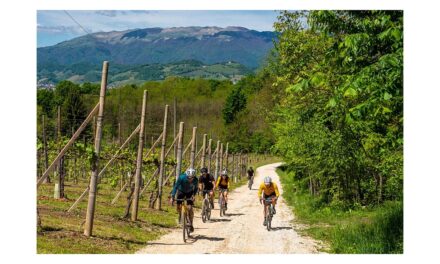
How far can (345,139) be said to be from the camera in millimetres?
22344

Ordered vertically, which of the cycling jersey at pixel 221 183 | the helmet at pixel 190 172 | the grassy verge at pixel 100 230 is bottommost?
the grassy verge at pixel 100 230

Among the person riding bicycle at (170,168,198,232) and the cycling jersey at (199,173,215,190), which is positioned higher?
the person riding bicycle at (170,168,198,232)

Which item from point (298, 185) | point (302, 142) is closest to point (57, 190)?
point (302, 142)

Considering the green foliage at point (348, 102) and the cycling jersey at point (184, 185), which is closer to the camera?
the green foliage at point (348, 102)

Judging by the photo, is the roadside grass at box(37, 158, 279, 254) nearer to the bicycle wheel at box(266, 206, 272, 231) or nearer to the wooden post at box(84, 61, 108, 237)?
the wooden post at box(84, 61, 108, 237)

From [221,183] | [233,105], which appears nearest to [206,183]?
[221,183]

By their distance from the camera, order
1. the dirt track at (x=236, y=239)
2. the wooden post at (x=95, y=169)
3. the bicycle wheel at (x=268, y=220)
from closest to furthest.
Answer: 1. the wooden post at (x=95, y=169)
2. the dirt track at (x=236, y=239)
3. the bicycle wheel at (x=268, y=220)

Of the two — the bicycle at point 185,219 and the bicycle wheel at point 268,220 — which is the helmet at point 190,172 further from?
the bicycle wheel at point 268,220

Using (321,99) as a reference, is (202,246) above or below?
below

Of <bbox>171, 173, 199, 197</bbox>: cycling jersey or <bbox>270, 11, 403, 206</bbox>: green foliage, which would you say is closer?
<bbox>270, 11, 403, 206</bbox>: green foliage

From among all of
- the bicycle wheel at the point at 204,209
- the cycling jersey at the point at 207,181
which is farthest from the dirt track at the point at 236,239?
the cycling jersey at the point at 207,181

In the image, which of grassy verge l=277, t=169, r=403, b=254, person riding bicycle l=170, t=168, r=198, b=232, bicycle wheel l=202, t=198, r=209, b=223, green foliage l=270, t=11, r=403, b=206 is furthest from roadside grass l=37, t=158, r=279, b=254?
green foliage l=270, t=11, r=403, b=206
